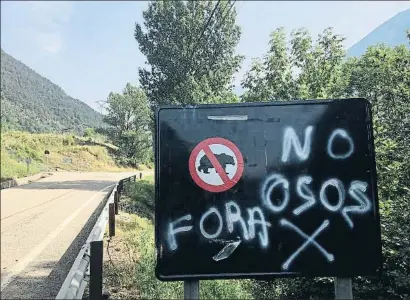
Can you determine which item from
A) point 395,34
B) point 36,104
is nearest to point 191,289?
point 395,34

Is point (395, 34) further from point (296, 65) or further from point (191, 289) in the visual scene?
point (191, 289)

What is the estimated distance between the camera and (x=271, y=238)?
8.23 ft

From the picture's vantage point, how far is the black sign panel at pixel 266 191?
2.47 m

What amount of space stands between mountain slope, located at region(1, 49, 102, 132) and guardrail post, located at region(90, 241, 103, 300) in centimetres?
9696

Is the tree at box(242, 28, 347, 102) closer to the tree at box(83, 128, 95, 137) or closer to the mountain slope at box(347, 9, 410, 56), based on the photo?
the mountain slope at box(347, 9, 410, 56)

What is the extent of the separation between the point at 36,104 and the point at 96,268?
136404 millimetres

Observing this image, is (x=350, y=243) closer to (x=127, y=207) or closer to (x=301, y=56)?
(x=127, y=207)

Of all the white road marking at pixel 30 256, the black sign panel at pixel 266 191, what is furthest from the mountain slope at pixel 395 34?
the white road marking at pixel 30 256

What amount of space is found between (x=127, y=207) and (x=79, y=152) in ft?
156

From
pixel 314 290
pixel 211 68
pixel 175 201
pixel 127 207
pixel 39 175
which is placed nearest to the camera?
pixel 175 201

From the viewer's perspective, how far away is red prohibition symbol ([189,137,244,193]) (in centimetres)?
247

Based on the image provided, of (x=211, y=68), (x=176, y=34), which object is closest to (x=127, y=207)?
(x=211, y=68)

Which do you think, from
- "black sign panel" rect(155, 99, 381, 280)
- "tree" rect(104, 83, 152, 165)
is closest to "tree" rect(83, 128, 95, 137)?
"tree" rect(104, 83, 152, 165)

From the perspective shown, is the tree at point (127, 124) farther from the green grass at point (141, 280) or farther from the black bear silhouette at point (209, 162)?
the black bear silhouette at point (209, 162)
